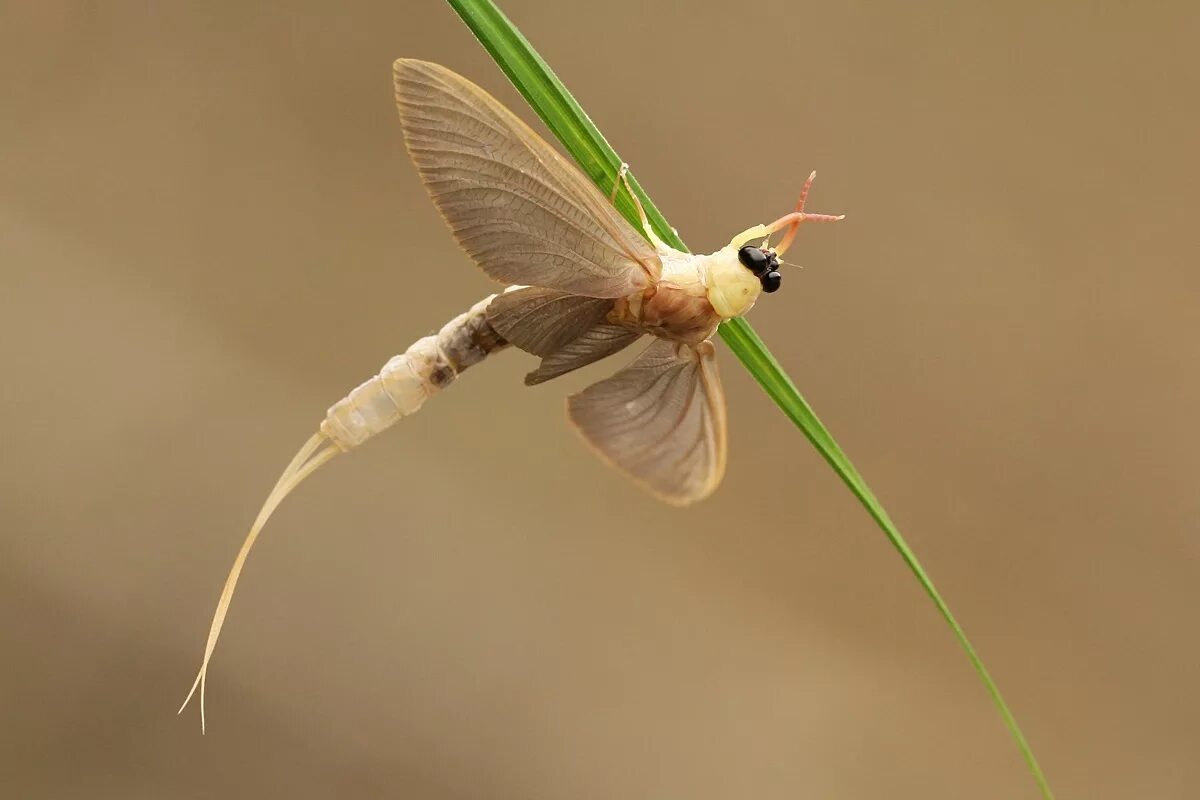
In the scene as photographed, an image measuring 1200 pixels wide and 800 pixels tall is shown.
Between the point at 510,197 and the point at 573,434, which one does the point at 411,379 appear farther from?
the point at 573,434

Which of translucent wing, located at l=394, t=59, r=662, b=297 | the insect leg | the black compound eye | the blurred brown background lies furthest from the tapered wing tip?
the blurred brown background

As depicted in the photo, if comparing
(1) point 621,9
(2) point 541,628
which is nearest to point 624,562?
(2) point 541,628

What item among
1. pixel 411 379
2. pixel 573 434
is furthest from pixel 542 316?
pixel 573 434

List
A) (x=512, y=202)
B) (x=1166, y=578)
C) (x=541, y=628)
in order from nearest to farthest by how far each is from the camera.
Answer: (x=512, y=202), (x=541, y=628), (x=1166, y=578)

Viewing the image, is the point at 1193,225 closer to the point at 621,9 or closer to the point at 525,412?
the point at 621,9

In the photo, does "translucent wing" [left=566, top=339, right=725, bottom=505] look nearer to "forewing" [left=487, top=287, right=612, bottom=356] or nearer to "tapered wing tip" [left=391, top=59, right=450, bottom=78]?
"forewing" [left=487, top=287, right=612, bottom=356]

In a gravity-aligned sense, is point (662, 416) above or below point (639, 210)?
below

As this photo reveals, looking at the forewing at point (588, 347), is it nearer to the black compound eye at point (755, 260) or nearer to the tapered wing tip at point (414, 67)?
the black compound eye at point (755, 260)
